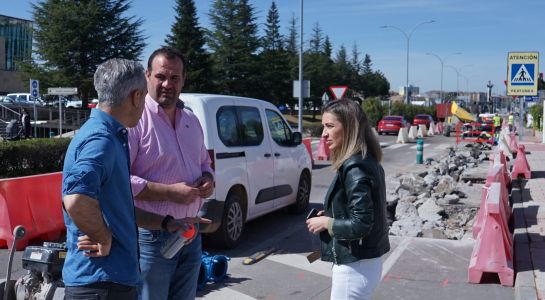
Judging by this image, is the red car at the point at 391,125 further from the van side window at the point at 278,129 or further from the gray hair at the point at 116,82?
the gray hair at the point at 116,82

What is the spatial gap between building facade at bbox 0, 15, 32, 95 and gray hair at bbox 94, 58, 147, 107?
76014 millimetres

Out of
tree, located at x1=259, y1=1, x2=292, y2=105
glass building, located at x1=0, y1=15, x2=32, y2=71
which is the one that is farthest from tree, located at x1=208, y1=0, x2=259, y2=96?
glass building, located at x1=0, y1=15, x2=32, y2=71

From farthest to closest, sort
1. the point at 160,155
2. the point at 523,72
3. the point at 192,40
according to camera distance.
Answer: the point at 192,40 → the point at 523,72 → the point at 160,155

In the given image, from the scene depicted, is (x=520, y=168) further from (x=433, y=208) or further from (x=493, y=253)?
(x=493, y=253)

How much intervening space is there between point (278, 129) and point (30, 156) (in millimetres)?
8703

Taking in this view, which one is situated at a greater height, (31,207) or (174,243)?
(174,243)

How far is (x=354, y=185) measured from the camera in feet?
10.0

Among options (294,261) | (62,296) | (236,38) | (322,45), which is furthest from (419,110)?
(62,296)

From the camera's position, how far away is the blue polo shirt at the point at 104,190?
229 centimetres

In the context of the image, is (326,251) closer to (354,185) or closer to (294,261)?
(354,185)

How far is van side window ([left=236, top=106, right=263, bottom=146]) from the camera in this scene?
7.66 metres

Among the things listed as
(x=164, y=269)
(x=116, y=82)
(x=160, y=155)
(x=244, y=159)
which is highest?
(x=116, y=82)

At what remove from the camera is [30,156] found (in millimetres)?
14859

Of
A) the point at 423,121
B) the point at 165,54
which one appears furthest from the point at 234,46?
the point at 165,54
